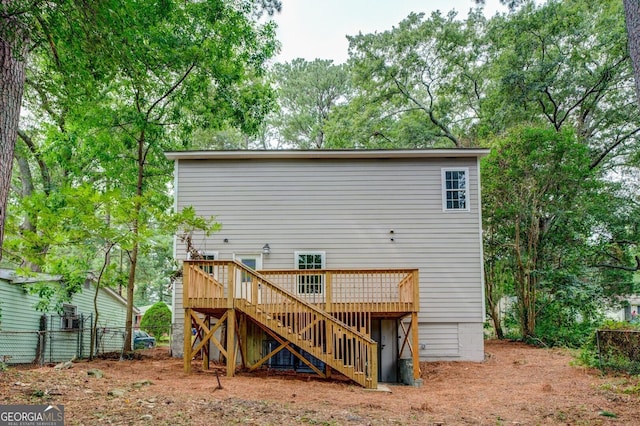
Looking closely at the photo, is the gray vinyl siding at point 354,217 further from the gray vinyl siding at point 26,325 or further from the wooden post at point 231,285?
the gray vinyl siding at point 26,325

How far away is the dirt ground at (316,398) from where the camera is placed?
19.5 ft

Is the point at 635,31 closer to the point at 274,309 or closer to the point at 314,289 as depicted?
the point at 274,309

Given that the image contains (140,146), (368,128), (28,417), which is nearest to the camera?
(28,417)

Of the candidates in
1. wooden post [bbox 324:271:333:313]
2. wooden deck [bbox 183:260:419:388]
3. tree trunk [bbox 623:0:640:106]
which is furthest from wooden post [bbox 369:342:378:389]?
tree trunk [bbox 623:0:640:106]

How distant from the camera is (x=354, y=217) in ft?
44.5

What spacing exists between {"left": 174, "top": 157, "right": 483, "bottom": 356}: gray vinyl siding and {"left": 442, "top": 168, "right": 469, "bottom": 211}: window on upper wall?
0.14 metres

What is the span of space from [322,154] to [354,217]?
6.36 ft

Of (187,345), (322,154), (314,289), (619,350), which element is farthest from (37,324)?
(619,350)

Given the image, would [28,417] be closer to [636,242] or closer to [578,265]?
[578,265]

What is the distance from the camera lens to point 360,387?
9414 mm

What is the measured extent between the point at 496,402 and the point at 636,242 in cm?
1335

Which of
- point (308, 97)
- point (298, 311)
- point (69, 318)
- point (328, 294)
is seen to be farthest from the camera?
point (308, 97)

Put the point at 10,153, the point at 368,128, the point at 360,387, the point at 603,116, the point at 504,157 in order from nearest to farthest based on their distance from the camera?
the point at 10,153, the point at 360,387, the point at 504,157, the point at 603,116, the point at 368,128

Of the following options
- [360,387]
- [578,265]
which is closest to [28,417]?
[360,387]
